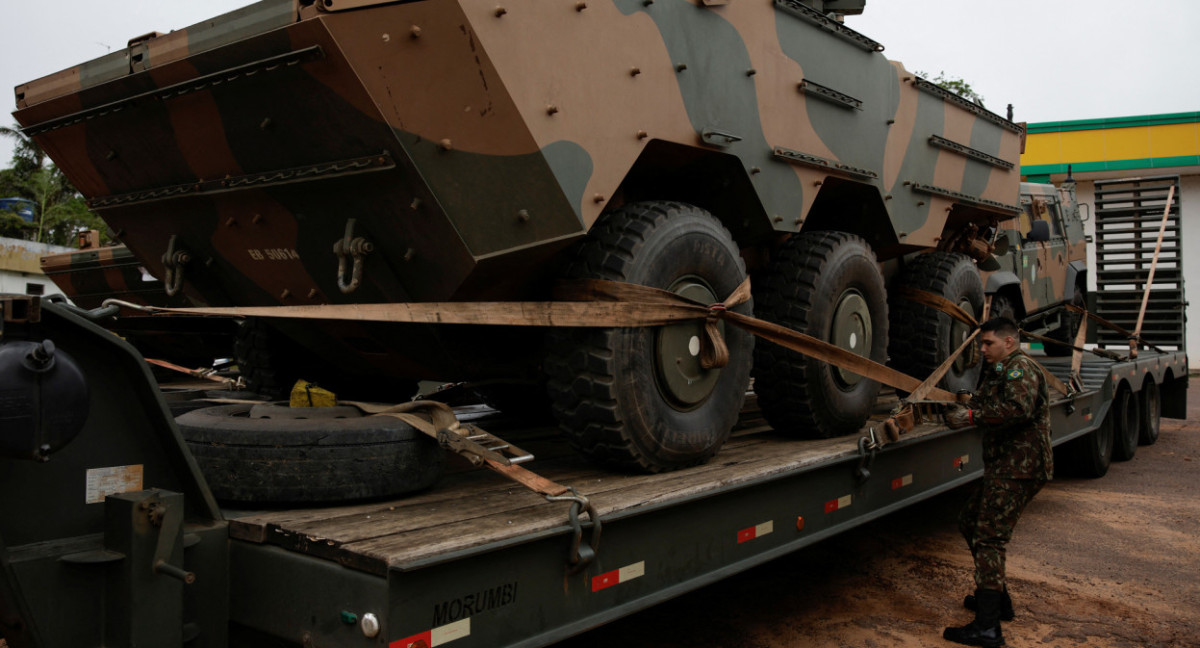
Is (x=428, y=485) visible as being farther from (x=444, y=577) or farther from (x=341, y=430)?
(x=444, y=577)

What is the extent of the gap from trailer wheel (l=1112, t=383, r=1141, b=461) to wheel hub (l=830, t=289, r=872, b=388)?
4.69 metres

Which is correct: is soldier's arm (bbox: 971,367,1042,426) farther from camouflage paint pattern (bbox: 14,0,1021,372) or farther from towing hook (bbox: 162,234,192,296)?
towing hook (bbox: 162,234,192,296)

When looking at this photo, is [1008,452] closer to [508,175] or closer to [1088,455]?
[508,175]

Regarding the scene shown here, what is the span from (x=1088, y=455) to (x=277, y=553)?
760cm

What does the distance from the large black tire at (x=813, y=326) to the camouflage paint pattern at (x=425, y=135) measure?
0.25 metres

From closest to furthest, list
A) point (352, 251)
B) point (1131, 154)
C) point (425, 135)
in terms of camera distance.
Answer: point (425, 135) < point (352, 251) < point (1131, 154)

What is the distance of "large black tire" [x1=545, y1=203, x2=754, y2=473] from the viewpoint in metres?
3.51

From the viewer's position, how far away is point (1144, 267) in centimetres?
1109

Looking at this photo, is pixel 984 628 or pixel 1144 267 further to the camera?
pixel 1144 267

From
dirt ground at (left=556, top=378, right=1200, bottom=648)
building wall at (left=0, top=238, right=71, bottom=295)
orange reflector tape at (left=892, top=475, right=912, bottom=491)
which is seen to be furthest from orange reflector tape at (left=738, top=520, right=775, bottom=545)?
building wall at (left=0, top=238, right=71, bottom=295)

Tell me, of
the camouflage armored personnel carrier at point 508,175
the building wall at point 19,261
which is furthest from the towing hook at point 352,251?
the building wall at point 19,261

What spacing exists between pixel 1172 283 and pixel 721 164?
8.87 metres

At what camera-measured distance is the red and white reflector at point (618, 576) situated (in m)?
2.85

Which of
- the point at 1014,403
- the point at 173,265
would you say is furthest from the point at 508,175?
the point at 1014,403
